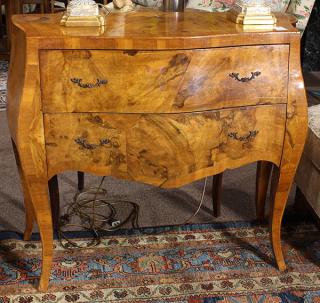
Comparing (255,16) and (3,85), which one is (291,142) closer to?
(255,16)

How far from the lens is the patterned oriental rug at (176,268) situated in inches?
62.8

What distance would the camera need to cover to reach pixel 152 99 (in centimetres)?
139

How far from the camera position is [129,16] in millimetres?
1614

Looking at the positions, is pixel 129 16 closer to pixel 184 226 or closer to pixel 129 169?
pixel 129 169

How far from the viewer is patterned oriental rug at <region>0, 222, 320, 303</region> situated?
1.60m

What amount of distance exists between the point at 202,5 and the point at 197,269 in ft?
5.24

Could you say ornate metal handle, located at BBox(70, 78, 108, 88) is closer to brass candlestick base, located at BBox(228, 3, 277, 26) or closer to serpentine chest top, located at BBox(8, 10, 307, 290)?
serpentine chest top, located at BBox(8, 10, 307, 290)

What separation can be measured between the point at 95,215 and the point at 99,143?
2.13 ft

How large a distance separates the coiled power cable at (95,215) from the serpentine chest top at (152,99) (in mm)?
356

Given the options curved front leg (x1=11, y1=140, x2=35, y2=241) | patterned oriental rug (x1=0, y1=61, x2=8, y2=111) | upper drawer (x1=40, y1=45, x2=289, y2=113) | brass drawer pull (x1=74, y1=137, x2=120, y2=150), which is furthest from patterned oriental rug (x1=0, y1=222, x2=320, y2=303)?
patterned oriental rug (x1=0, y1=61, x2=8, y2=111)

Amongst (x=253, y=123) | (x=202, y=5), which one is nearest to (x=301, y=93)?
(x=253, y=123)

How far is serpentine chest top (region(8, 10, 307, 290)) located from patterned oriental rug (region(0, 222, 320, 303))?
25cm

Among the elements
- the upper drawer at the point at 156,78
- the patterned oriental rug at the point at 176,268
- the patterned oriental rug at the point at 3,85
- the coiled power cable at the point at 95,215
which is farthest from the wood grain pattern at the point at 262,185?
the patterned oriental rug at the point at 3,85

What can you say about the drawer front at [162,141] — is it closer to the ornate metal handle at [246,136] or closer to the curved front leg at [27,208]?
the ornate metal handle at [246,136]
